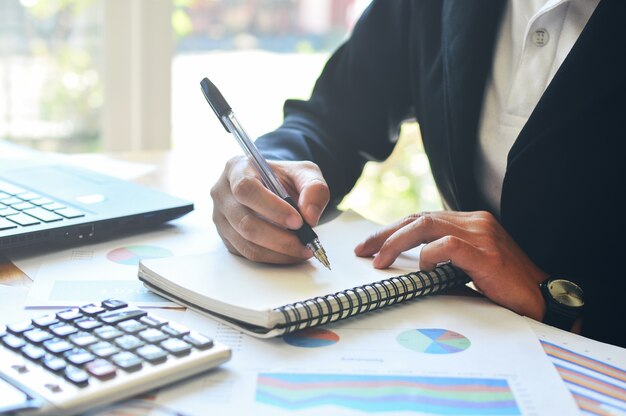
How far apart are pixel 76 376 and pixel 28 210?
0.44 m

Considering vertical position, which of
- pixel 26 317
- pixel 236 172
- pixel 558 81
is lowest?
pixel 26 317

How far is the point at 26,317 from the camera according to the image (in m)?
0.71

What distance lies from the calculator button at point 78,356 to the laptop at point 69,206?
1.04 ft

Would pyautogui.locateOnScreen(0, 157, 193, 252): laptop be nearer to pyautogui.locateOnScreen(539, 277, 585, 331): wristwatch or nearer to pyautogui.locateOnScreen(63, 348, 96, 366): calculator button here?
pyautogui.locateOnScreen(63, 348, 96, 366): calculator button

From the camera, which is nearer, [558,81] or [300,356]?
[300,356]

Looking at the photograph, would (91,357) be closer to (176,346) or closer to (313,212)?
(176,346)

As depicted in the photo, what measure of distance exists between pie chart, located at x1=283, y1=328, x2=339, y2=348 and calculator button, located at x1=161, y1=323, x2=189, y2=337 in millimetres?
99

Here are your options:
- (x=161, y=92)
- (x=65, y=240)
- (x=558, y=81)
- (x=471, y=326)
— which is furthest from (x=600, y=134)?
(x=161, y=92)

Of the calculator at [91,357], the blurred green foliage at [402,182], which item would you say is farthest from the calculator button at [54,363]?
the blurred green foliage at [402,182]

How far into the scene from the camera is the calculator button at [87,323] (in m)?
0.63

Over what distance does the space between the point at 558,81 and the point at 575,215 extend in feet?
0.59

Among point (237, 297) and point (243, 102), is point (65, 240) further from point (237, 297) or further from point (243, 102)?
point (243, 102)

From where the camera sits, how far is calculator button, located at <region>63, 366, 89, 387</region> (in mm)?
540

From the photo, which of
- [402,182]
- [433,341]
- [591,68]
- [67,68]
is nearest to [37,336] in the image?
[433,341]
